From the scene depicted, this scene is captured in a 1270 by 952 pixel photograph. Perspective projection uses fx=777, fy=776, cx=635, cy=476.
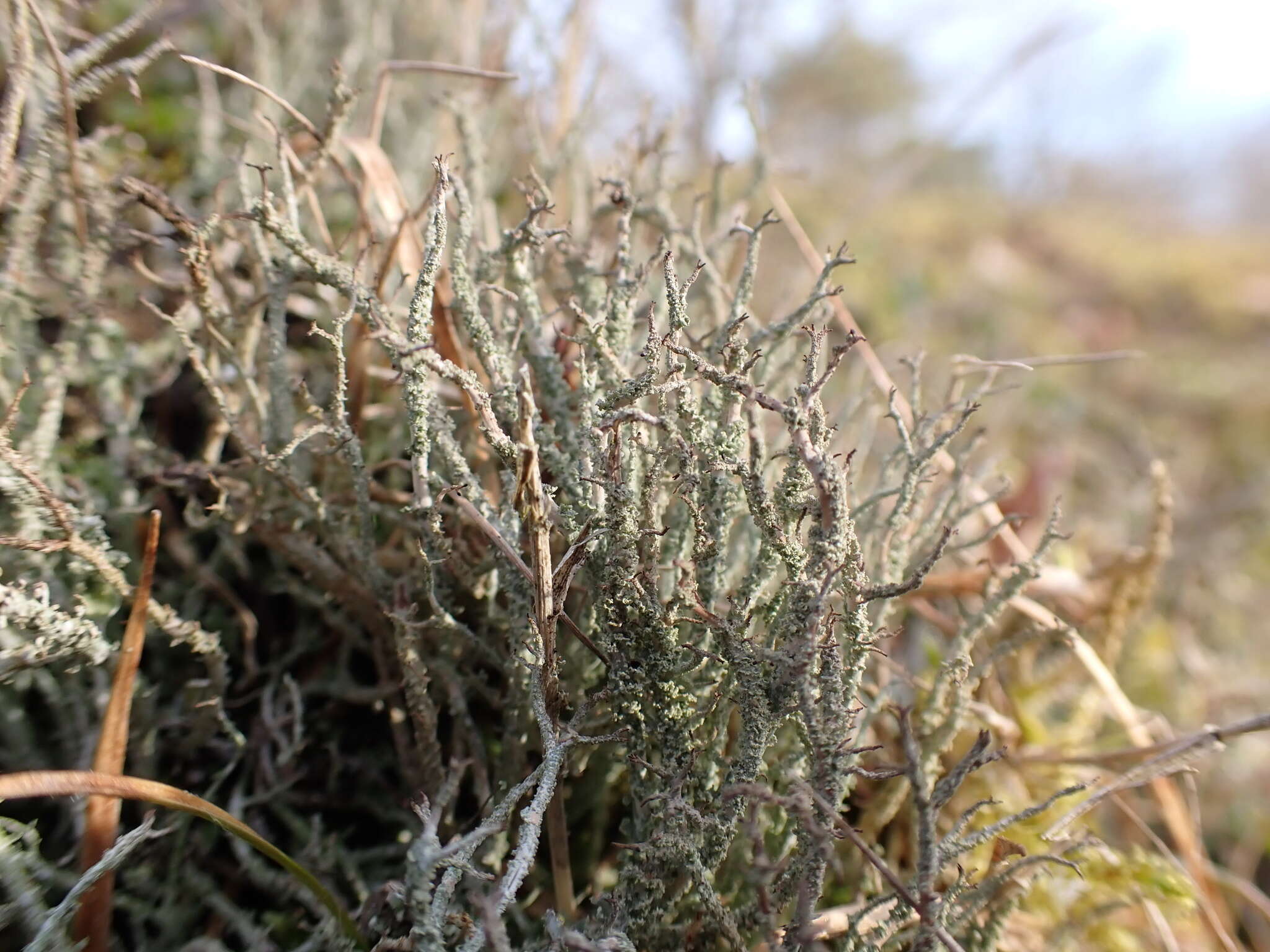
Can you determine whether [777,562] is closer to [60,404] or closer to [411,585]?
[411,585]

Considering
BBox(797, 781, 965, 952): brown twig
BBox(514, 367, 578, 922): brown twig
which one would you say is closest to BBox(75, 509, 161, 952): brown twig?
BBox(514, 367, 578, 922): brown twig

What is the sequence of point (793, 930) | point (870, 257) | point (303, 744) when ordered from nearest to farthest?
point (793, 930) → point (303, 744) → point (870, 257)

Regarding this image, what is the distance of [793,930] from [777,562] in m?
0.17

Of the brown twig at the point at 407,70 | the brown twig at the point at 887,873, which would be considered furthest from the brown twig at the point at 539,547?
the brown twig at the point at 407,70

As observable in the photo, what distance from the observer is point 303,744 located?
1.54 ft

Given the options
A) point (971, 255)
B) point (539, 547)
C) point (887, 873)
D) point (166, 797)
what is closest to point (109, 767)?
point (166, 797)

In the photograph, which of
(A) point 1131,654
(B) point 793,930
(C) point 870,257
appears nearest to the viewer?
(B) point 793,930

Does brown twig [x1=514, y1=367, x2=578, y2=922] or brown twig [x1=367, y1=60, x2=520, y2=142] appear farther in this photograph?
brown twig [x1=367, y1=60, x2=520, y2=142]

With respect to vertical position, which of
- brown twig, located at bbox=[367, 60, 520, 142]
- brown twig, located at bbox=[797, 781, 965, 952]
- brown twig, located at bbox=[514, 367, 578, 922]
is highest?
brown twig, located at bbox=[367, 60, 520, 142]

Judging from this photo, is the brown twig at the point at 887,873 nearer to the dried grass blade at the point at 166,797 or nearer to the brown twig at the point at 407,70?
the dried grass blade at the point at 166,797

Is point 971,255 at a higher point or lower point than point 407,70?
higher

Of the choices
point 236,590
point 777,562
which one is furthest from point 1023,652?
point 236,590

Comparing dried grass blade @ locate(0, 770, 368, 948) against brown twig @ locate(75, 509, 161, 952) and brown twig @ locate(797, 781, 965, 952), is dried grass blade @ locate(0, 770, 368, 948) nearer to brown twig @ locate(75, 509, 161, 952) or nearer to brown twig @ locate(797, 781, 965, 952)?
brown twig @ locate(75, 509, 161, 952)

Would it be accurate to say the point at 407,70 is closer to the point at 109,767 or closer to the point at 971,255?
the point at 109,767
